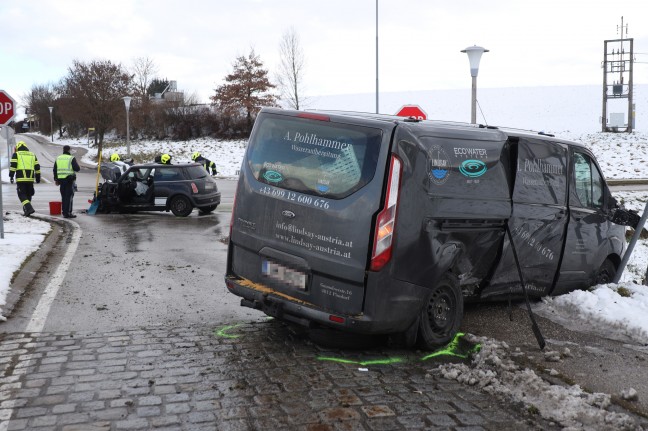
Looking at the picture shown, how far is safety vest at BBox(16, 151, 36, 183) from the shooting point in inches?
650

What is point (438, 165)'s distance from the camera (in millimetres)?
5652

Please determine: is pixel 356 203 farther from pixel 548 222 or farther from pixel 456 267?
pixel 548 222

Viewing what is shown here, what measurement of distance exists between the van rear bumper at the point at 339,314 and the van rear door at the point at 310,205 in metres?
0.06

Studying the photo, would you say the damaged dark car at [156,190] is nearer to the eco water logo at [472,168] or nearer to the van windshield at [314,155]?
the van windshield at [314,155]

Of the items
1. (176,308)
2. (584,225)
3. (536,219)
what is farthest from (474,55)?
(176,308)

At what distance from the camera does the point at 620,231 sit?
821 cm

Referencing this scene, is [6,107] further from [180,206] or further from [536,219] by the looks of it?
[536,219]

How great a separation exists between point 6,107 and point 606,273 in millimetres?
10532

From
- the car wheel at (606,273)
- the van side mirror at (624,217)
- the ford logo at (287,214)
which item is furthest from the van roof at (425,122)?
the car wheel at (606,273)

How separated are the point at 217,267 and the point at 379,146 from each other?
17.0ft

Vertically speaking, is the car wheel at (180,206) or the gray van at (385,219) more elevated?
the gray van at (385,219)

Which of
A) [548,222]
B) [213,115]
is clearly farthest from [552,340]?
[213,115]

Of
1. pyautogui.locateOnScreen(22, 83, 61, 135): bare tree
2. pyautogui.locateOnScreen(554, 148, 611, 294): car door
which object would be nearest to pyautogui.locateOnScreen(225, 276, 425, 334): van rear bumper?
pyautogui.locateOnScreen(554, 148, 611, 294): car door

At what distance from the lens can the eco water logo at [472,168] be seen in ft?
19.3
